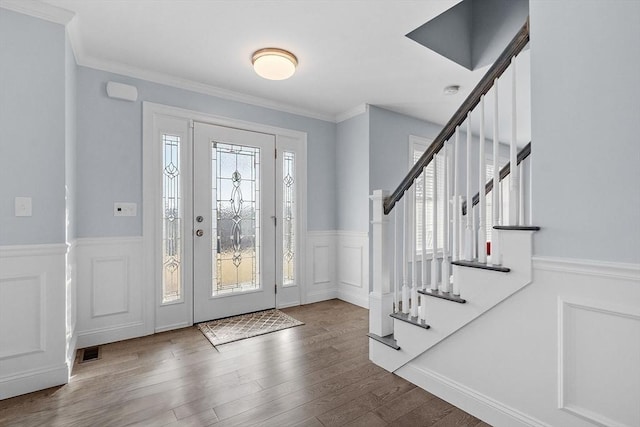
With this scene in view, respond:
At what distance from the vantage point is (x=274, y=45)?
2539 mm

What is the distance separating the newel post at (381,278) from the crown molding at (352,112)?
1.87 metres

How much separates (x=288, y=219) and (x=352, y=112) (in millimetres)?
1590

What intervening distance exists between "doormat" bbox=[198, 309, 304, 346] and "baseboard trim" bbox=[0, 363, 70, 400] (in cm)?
102

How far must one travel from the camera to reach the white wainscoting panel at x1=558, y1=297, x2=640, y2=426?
1.28 meters

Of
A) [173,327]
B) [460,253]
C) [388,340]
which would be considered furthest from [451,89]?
[173,327]

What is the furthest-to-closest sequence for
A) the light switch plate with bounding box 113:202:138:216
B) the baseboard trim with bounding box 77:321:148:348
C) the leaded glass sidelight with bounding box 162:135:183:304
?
the leaded glass sidelight with bounding box 162:135:183:304 < the light switch plate with bounding box 113:202:138:216 < the baseboard trim with bounding box 77:321:148:348

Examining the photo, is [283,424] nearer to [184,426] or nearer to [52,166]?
[184,426]

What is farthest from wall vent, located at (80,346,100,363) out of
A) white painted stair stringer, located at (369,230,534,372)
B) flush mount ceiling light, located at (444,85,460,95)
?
flush mount ceiling light, located at (444,85,460,95)

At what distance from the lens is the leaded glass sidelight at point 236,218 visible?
133 inches

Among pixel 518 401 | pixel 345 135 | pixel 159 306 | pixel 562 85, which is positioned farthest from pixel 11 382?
pixel 345 135

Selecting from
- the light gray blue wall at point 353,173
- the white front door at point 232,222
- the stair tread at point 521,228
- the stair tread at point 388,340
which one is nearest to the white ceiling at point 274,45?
the light gray blue wall at point 353,173

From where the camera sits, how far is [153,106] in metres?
2.98

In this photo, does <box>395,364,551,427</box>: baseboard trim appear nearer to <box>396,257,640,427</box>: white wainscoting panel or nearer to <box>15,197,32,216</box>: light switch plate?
<box>396,257,640,427</box>: white wainscoting panel

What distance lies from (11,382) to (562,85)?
11.6ft
